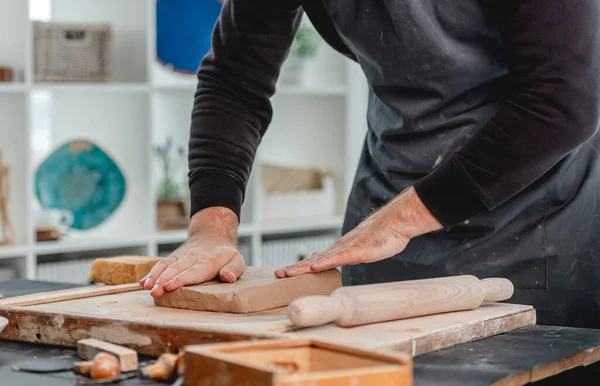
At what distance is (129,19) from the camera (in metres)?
3.77

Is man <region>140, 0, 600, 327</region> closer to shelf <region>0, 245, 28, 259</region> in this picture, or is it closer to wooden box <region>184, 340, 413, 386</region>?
wooden box <region>184, 340, 413, 386</region>

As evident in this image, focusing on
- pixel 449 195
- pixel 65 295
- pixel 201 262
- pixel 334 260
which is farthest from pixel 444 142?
pixel 65 295

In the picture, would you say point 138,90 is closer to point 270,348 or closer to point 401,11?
point 401,11

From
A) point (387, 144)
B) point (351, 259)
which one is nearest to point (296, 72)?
point (387, 144)

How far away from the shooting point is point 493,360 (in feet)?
3.87

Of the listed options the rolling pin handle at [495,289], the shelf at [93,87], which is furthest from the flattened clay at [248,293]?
the shelf at [93,87]

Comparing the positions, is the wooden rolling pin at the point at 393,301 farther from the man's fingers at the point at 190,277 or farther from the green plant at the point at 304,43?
the green plant at the point at 304,43

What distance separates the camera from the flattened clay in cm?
139

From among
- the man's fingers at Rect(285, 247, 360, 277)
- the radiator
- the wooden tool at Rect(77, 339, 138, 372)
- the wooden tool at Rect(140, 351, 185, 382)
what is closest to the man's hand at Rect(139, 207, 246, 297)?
the man's fingers at Rect(285, 247, 360, 277)

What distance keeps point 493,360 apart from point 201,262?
57 cm

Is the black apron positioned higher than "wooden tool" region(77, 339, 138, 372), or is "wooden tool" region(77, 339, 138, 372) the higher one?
the black apron

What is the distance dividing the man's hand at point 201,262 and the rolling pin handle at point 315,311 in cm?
32

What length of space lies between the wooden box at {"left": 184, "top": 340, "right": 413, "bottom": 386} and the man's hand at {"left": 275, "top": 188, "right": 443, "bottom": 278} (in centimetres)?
48

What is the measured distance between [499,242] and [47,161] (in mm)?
2267
